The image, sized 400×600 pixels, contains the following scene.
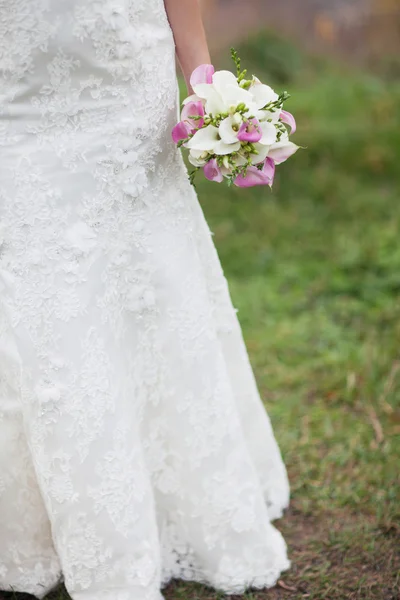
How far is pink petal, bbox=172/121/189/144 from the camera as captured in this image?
6.16 ft

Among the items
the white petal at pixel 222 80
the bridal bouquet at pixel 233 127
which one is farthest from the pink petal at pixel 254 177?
the white petal at pixel 222 80

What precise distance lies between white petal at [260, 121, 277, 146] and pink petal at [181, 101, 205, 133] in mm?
156

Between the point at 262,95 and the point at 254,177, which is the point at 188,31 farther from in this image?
the point at 254,177

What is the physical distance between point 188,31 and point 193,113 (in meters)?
0.33

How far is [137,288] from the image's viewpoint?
2018 mm

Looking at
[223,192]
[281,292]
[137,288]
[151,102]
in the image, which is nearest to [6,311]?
[137,288]

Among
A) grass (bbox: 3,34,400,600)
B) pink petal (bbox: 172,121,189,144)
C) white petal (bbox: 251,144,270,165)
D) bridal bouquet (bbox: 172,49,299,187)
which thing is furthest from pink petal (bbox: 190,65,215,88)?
grass (bbox: 3,34,400,600)

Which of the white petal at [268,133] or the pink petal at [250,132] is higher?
the pink petal at [250,132]

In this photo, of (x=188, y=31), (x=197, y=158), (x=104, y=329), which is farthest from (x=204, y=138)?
(x=104, y=329)

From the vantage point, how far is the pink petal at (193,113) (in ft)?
6.14

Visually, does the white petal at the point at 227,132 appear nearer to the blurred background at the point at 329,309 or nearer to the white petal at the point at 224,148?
the white petal at the point at 224,148

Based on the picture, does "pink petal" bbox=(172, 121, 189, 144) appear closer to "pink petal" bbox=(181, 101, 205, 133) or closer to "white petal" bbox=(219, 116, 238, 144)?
"pink petal" bbox=(181, 101, 205, 133)

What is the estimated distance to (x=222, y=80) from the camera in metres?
1.83

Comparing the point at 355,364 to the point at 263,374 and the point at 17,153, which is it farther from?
the point at 17,153
